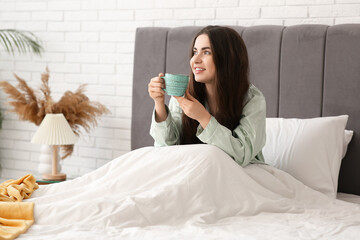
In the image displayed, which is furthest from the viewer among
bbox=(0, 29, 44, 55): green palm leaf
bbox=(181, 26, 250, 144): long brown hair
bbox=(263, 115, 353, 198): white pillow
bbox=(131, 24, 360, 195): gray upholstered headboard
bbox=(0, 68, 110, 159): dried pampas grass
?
bbox=(0, 29, 44, 55): green palm leaf

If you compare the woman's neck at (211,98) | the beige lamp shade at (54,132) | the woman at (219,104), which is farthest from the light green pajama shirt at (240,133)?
the beige lamp shade at (54,132)

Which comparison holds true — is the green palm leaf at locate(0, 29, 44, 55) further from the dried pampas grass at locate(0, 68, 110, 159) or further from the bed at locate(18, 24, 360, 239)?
the bed at locate(18, 24, 360, 239)

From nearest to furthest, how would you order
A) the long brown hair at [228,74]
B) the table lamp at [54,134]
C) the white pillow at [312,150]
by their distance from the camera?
the long brown hair at [228,74] → the white pillow at [312,150] → the table lamp at [54,134]

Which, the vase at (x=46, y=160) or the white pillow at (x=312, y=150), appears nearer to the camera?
the white pillow at (x=312, y=150)

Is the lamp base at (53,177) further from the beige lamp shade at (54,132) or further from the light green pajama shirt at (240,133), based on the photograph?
the light green pajama shirt at (240,133)

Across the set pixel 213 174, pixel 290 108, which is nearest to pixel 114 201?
pixel 213 174

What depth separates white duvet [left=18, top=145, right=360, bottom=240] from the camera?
173 centimetres

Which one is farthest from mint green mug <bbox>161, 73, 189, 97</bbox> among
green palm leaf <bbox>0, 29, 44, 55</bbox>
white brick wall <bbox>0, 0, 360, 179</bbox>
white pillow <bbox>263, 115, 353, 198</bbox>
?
green palm leaf <bbox>0, 29, 44, 55</bbox>

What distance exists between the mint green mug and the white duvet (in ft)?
0.74

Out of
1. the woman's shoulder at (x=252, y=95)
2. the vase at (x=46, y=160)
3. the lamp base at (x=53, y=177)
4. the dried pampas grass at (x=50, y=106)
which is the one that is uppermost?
the woman's shoulder at (x=252, y=95)

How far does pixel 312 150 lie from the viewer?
2.60 metres

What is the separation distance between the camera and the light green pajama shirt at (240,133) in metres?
2.24

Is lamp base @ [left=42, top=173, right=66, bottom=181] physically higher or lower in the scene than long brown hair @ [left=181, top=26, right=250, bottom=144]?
lower

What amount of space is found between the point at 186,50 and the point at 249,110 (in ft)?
3.02
